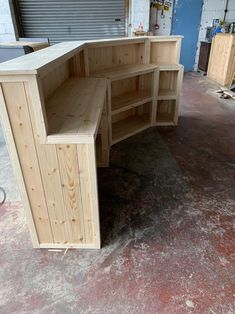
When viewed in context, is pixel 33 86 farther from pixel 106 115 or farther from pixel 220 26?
pixel 220 26

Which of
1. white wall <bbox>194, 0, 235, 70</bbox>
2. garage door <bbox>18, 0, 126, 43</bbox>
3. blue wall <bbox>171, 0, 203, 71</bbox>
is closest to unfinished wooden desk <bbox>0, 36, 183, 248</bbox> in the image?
garage door <bbox>18, 0, 126, 43</bbox>

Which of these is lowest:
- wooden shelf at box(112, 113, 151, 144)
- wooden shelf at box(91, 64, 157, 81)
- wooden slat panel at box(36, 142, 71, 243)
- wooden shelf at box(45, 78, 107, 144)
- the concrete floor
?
the concrete floor

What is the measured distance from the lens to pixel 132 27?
5543 millimetres

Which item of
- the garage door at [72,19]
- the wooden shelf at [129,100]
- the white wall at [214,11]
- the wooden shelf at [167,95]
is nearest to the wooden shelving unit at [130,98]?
the wooden shelf at [129,100]

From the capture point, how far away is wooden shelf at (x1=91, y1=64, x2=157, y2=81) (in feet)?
8.32

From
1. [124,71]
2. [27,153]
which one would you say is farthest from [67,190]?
[124,71]

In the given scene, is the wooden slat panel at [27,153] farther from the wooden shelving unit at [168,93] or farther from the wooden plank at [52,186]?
the wooden shelving unit at [168,93]

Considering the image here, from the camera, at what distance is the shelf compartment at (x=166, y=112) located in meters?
3.45

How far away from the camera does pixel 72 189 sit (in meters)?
1.40

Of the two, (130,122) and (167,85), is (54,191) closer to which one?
(130,122)

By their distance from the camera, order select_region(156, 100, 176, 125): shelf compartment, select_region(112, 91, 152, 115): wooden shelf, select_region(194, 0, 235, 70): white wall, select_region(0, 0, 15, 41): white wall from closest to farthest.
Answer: select_region(112, 91, 152, 115): wooden shelf, select_region(156, 100, 176, 125): shelf compartment, select_region(0, 0, 15, 41): white wall, select_region(194, 0, 235, 70): white wall

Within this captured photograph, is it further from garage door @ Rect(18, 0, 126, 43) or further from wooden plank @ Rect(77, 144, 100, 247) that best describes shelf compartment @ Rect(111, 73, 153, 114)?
garage door @ Rect(18, 0, 126, 43)

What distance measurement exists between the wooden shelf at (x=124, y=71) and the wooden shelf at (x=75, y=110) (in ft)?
1.01

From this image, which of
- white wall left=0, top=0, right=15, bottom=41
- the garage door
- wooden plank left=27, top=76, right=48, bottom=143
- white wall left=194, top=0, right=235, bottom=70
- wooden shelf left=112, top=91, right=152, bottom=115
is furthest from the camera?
white wall left=194, top=0, right=235, bottom=70
